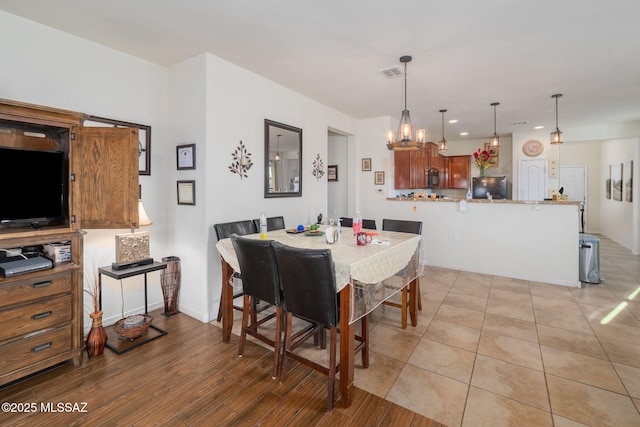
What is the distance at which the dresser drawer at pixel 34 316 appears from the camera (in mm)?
1997

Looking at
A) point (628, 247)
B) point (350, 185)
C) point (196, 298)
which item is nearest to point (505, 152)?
point (628, 247)

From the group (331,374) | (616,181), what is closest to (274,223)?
(331,374)

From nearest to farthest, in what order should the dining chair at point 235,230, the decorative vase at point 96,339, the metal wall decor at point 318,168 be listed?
the decorative vase at point 96,339 < the dining chair at point 235,230 < the metal wall decor at point 318,168

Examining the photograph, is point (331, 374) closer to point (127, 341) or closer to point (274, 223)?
point (127, 341)

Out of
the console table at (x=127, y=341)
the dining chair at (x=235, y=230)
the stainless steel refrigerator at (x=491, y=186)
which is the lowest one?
the console table at (x=127, y=341)

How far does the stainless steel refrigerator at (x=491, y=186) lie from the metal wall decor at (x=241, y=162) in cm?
616

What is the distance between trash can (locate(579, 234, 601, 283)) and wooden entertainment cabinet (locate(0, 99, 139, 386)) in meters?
5.69

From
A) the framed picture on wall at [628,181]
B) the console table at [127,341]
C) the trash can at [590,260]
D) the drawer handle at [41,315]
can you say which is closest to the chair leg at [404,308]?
the console table at [127,341]

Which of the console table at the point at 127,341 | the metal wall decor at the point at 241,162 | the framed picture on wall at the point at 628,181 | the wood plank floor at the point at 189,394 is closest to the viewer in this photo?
the wood plank floor at the point at 189,394

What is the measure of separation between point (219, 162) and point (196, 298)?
1505 mm

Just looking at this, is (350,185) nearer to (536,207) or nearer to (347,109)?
(347,109)

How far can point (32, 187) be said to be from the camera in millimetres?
2293

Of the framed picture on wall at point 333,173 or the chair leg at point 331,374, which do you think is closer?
the chair leg at point 331,374

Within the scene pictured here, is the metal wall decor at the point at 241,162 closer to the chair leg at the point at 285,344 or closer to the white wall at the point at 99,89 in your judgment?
the white wall at the point at 99,89
